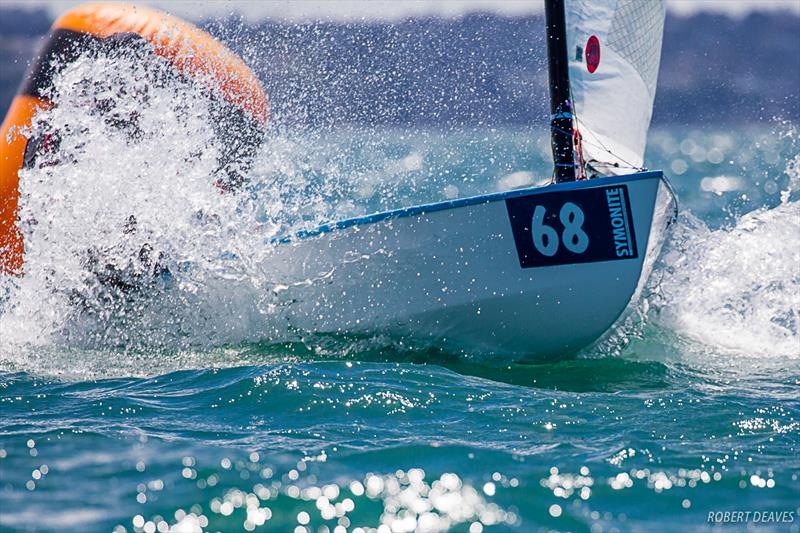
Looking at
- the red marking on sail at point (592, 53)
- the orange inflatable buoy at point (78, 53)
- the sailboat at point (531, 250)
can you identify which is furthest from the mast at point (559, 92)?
the orange inflatable buoy at point (78, 53)

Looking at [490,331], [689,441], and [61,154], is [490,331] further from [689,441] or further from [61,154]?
[61,154]

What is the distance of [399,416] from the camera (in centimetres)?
379

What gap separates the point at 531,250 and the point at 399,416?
1.18 m

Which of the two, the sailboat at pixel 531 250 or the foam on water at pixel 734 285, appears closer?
the sailboat at pixel 531 250

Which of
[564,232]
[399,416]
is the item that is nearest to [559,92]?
[564,232]

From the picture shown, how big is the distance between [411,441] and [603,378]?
4.68 feet

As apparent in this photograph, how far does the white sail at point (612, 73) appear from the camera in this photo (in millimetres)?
4855

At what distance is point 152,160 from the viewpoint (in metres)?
5.39

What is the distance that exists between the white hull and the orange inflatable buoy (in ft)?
4.92

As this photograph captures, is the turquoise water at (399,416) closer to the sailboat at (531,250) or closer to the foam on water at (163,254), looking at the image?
the foam on water at (163,254)

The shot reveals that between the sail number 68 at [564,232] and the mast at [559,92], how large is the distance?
14.2 inches

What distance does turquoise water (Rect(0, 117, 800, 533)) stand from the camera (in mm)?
2928

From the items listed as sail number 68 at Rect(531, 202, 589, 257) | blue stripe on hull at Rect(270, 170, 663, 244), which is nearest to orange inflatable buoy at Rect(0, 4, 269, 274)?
blue stripe on hull at Rect(270, 170, 663, 244)

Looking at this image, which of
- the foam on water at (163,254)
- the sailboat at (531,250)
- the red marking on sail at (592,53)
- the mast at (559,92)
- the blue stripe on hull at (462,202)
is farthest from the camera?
the foam on water at (163,254)
